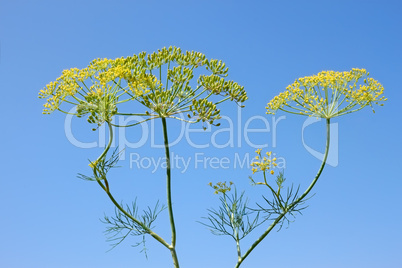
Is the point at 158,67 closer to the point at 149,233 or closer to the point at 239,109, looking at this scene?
the point at 239,109

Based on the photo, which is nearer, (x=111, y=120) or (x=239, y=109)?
(x=111, y=120)

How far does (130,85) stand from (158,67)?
21.1 inches

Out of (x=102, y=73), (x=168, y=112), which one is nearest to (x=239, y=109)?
(x=168, y=112)

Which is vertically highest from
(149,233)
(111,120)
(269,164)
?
(111,120)

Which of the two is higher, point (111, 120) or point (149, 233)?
point (111, 120)

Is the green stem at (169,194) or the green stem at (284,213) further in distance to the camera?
the green stem at (284,213)

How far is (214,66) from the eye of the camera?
23.2 feet

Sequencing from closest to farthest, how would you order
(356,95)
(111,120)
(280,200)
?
(111,120)
(280,200)
(356,95)

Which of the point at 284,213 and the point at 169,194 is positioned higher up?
the point at 169,194

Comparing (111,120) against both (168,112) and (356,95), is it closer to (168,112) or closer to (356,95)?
(168,112)

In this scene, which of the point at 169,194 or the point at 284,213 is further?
the point at 284,213

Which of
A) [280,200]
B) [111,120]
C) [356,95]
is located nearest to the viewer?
[111,120]

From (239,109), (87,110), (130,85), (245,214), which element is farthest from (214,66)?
(245,214)

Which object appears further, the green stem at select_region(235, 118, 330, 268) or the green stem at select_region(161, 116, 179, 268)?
the green stem at select_region(235, 118, 330, 268)
